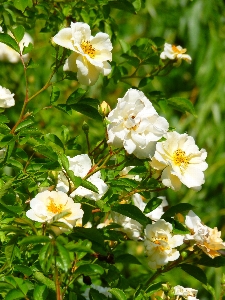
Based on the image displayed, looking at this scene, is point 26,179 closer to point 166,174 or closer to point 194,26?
point 166,174

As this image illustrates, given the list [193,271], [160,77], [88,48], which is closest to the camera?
[88,48]

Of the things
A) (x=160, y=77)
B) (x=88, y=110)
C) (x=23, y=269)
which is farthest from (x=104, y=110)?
(x=160, y=77)

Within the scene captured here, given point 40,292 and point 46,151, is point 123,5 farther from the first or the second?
point 40,292

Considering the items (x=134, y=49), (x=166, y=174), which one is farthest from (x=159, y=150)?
(x=134, y=49)

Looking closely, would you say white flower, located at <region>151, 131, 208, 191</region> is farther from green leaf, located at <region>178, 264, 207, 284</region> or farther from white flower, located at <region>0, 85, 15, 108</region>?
white flower, located at <region>0, 85, 15, 108</region>

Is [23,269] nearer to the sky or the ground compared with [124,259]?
nearer to the sky

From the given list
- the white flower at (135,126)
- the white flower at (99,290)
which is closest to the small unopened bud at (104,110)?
the white flower at (135,126)
